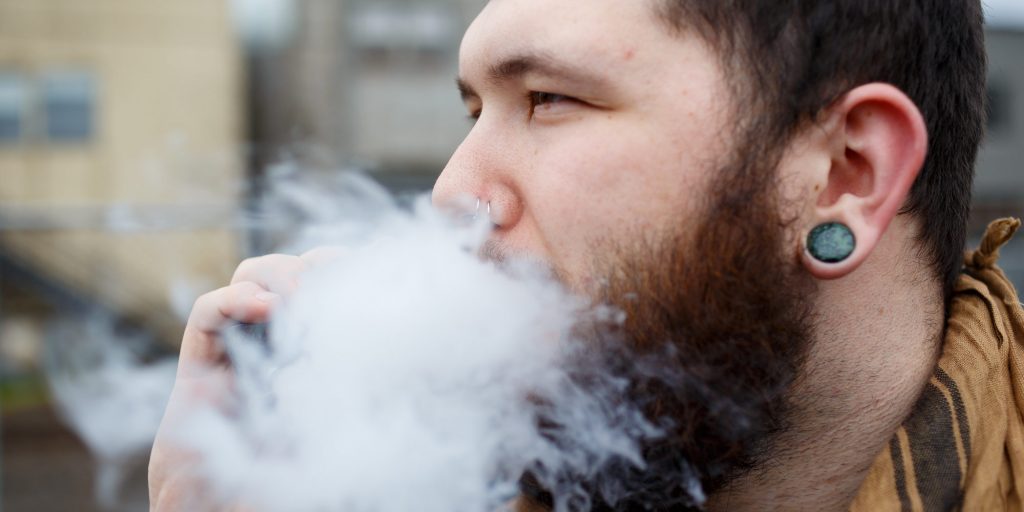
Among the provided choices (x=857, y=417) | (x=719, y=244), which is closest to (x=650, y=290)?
(x=719, y=244)

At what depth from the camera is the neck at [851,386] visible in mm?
1653

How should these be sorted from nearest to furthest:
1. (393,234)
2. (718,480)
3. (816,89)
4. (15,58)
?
(816,89)
(718,480)
(393,234)
(15,58)

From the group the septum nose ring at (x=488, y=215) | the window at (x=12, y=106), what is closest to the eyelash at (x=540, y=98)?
the septum nose ring at (x=488, y=215)

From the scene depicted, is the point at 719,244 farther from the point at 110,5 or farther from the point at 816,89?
the point at 110,5

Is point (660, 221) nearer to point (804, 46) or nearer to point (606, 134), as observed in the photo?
point (606, 134)

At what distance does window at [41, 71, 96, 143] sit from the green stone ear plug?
1648cm

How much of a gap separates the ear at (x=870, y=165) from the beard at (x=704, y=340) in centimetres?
7

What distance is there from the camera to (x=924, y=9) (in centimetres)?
159

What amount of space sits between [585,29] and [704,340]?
1.69 feet

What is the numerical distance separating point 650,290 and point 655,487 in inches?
12.8

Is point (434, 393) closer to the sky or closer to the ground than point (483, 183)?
closer to the ground

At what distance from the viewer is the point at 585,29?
156cm

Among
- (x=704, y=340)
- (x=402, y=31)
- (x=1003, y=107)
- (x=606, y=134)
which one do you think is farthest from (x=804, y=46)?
(x=1003, y=107)

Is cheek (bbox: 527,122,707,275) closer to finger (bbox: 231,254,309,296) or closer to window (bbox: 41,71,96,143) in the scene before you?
finger (bbox: 231,254,309,296)
